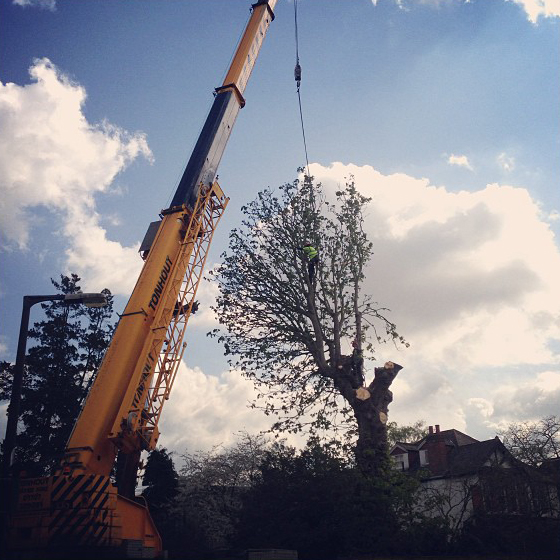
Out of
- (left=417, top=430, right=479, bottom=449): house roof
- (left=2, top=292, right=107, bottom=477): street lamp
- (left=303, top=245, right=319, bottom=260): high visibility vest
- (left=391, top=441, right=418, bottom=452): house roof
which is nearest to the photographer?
(left=2, top=292, right=107, bottom=477): street lamp

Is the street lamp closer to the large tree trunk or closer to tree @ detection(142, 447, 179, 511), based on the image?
the large tree trunk

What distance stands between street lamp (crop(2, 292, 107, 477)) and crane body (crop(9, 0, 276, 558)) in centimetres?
183

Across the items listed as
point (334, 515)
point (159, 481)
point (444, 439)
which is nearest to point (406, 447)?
point (444, 439)

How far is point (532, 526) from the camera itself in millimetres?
16562

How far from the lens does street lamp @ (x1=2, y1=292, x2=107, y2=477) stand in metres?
8.91

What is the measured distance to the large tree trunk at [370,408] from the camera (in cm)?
1714

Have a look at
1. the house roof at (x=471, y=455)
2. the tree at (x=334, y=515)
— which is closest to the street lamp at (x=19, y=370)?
the tree at (x=334, y=515)

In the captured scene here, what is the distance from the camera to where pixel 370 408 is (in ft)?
59.8

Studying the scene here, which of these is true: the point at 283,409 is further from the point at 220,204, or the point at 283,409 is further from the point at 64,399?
the point at 64,399

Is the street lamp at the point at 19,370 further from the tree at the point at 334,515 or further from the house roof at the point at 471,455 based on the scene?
the house roof at the point at 471,455

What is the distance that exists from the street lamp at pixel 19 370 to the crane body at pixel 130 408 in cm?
183

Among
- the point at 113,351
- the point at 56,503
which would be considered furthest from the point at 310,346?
the point at 56,503

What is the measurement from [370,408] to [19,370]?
12.1 meters

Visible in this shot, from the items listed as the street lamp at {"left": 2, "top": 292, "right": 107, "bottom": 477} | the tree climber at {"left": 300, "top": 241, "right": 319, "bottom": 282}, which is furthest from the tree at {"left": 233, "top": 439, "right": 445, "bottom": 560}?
the street lamp at {"left": 2, "top": 292, "right": 107, "bottom": 477}
